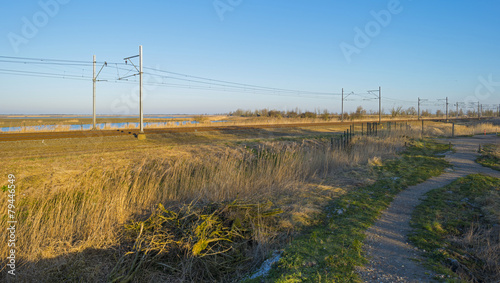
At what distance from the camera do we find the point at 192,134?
24016mm

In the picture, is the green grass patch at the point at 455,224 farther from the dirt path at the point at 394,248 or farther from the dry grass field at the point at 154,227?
the dry grass field at the point at 154,227

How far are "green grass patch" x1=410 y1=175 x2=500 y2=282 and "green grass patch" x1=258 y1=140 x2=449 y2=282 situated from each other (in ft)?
2.85

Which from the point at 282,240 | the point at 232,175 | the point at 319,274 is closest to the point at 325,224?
the point at 282,240

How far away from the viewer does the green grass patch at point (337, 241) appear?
3577 millimetres


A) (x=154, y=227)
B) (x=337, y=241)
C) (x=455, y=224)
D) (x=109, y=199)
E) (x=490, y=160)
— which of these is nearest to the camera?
(x=337, y=241)

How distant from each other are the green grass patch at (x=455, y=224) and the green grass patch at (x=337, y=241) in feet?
2.85

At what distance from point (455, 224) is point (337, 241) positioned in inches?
104

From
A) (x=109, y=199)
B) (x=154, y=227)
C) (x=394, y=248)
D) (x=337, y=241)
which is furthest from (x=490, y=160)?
(x=109, y=199)

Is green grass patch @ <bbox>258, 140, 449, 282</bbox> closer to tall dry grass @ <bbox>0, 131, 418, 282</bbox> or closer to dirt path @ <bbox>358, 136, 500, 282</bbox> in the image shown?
dirt path @ <bbox>358, 136, 500, 282</bbox>

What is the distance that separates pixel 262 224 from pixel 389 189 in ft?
16.7

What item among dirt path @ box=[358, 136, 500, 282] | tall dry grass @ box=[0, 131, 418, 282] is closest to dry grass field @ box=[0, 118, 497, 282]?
tall dry grass @ box=[0, 131, 418, 282]

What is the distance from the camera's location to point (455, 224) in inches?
214

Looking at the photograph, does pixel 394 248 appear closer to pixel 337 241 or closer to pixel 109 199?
pixel 337 241

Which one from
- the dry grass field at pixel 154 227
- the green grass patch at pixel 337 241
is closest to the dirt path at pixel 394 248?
the green grass patch at pixel 337 241
